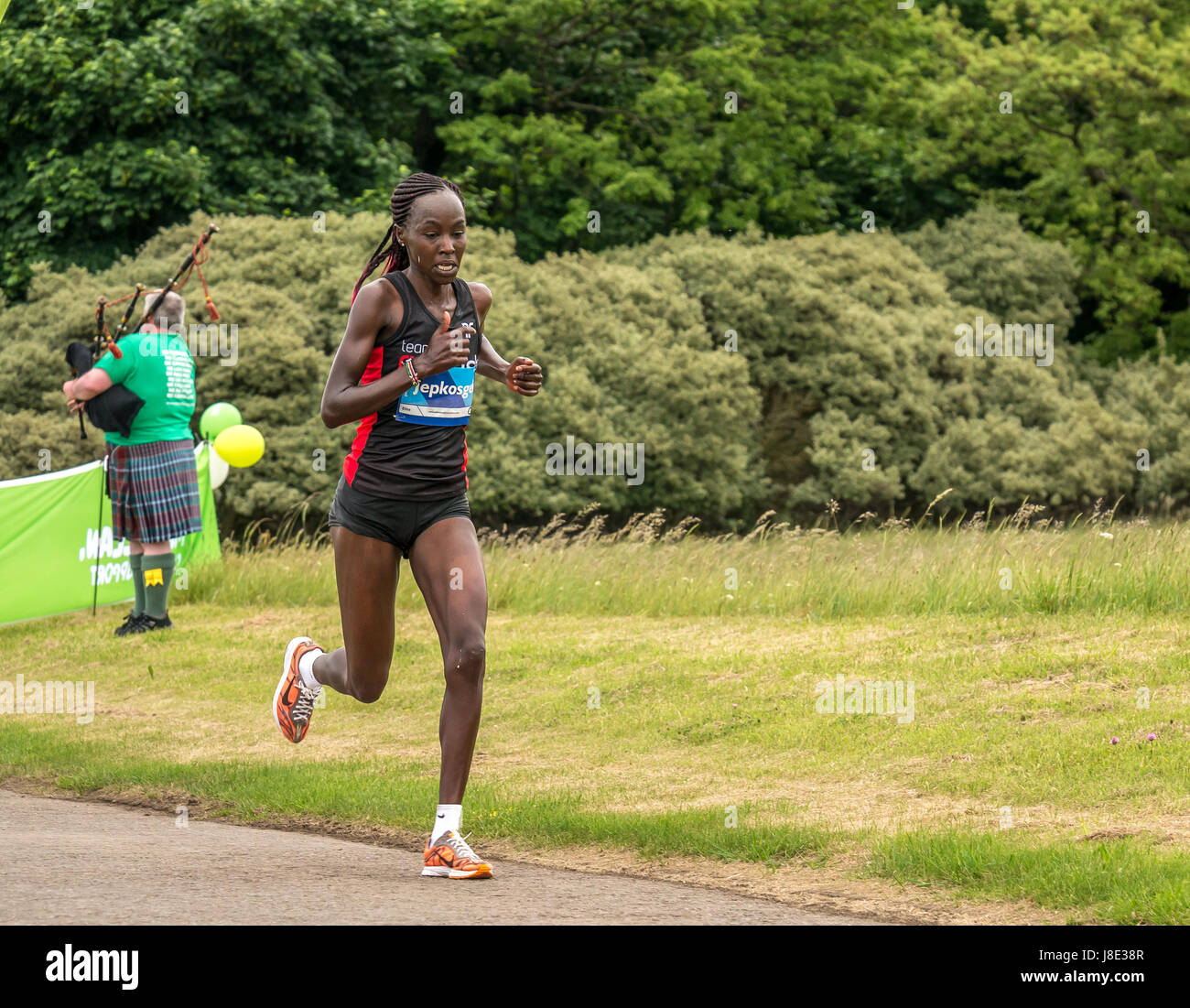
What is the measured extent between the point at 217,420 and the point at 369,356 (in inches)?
386

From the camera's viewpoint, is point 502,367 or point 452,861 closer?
point 452,861

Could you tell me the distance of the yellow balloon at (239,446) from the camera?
1398 centimetres

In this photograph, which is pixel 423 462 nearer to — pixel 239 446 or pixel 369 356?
pixel 369 356

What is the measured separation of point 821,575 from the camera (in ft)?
40.5

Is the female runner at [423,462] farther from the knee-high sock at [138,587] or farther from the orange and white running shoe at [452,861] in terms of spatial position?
the knee-high sock at [138,587]

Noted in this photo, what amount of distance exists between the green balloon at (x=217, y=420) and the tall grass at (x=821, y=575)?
1191 millimetres

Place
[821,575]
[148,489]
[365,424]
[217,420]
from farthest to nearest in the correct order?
[217,420] < [821,575] < [148,489] < [365,424]

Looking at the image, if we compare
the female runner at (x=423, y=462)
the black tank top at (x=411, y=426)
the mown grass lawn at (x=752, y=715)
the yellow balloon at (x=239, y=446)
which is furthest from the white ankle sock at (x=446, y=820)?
the yellow balloon at (x=239, y=446)

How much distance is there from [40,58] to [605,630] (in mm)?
14850

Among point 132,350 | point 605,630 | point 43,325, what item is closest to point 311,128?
point 43,325

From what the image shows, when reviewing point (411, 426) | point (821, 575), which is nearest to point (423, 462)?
point (411, 426)

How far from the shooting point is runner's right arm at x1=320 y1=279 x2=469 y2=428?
5703 mm

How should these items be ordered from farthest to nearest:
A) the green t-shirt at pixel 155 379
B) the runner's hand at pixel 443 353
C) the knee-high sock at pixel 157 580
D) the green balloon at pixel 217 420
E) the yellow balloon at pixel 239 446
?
the green balloon at pixel 217 420, the yellow balloon at pixel 239 446, the knee-high sock at pixel 157 580, the green t-shirt at pixel 155 379, the runner's hand at pixel 443 353

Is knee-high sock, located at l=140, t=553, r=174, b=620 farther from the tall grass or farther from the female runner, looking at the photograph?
the female runner
